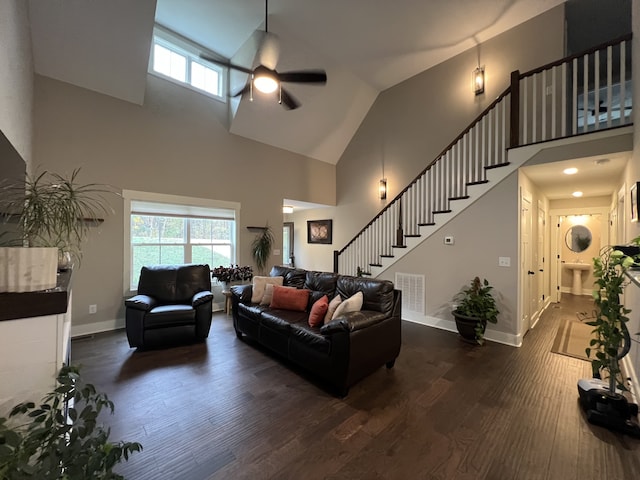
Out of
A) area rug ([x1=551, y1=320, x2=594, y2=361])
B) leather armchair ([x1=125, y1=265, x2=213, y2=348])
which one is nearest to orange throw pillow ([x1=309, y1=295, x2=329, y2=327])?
leather armchair ([x1=125, y1=265, x2=213, y2=348])

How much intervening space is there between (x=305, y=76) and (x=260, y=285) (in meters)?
2.91

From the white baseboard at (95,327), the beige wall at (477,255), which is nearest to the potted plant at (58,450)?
the white baseboard at (95,327)

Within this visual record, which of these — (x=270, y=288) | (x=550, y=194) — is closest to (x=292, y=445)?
(x=270, y=288)

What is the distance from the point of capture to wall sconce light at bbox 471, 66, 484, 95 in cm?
497

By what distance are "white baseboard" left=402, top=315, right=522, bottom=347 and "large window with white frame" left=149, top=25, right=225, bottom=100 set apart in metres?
5.52

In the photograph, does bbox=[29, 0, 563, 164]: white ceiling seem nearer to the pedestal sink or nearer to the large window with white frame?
the large window with white frame

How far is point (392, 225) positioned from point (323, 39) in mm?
3583

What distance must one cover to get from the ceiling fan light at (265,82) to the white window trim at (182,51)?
2330mm

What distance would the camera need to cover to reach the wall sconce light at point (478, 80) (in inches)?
196

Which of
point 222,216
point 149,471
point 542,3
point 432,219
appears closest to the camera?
point 149,471

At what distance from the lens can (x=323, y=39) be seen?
15.9 feet

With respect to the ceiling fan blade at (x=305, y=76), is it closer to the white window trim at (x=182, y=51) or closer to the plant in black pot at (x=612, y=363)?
the white window trim at (x=182, y=51)

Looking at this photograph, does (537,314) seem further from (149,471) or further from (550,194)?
(149,471)

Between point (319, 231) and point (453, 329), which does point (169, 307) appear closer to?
point (453, 329)
